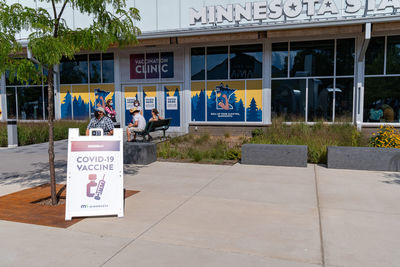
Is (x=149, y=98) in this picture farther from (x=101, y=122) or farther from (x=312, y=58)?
(x=101, y=122)

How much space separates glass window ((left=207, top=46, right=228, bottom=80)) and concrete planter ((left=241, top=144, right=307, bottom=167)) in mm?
7899

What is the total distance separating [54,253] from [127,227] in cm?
103

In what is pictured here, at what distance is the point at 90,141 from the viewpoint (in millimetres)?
5203

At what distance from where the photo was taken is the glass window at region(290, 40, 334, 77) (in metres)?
15.0

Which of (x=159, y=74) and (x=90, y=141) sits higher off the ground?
(x=159, y=74)

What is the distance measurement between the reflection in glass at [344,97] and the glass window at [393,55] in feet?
5.04

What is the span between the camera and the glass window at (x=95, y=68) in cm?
1872

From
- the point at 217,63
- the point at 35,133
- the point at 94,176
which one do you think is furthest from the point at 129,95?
the point at 94,176

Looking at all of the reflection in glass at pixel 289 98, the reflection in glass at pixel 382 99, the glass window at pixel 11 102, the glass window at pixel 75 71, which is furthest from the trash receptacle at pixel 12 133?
the reflection in glass at pixel 382 99

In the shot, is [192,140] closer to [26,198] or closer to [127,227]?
[26,198]

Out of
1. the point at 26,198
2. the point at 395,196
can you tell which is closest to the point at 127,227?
the point at 26,198

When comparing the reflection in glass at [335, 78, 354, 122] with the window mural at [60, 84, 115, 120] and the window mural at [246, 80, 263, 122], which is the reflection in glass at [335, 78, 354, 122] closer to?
the window mural at [246, 80, 263, 122]

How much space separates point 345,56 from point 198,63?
21.9ft

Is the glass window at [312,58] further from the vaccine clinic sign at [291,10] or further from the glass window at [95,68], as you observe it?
the glass window at [95,68]
